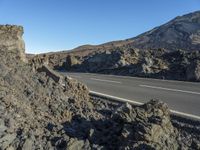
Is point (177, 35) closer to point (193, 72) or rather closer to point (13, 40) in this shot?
point (193, 72)

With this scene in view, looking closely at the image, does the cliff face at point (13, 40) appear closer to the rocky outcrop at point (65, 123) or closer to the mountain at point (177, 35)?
the rocky outcrop at point (65, 123)

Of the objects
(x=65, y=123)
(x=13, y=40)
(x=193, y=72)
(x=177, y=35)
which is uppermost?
(x=177, y=35)

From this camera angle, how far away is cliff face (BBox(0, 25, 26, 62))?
11.4 metres

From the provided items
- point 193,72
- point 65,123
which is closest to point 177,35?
point 193,72

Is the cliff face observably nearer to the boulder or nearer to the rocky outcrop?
the rocky outcrop

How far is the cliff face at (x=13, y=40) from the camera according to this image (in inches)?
449

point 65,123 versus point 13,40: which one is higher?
point 13,40

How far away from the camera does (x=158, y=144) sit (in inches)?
238

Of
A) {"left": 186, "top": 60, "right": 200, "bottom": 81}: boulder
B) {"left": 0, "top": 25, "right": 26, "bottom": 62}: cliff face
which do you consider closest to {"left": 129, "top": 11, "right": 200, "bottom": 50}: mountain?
{"left": 186, "top": 60, "right": 200, "bottom": 81}: boulder

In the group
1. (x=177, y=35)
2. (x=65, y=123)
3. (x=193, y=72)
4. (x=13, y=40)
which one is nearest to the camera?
(x=65, y=123)

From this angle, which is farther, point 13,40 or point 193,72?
point 193,72

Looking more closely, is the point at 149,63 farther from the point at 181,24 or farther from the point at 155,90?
the point at 181,24

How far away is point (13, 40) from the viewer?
11.8 meters

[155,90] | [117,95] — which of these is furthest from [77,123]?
[155,90]
